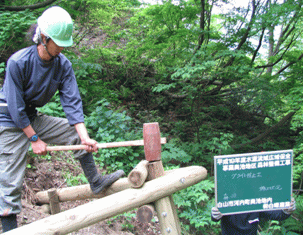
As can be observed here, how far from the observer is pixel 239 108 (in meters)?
7.91

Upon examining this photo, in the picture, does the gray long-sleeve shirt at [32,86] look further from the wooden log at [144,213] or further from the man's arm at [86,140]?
the wooden log at [144,213]

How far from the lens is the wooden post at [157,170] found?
237cm

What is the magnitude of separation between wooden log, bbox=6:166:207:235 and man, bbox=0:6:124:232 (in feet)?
1.44

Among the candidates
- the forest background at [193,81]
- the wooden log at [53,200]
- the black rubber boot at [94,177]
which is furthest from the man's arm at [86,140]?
the forest background at [193,81]

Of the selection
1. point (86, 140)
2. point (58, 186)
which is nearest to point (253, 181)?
point (86, 140)

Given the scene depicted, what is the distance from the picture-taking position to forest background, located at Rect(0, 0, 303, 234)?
4.69m

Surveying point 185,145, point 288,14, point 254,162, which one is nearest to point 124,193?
point 254,162

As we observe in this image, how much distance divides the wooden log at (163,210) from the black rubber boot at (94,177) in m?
0.53

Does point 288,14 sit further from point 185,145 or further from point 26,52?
point 26,52

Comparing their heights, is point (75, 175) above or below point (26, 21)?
below

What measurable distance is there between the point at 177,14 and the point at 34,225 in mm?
4944

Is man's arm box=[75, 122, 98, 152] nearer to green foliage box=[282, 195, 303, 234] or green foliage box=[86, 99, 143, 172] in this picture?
green foliage box=[86, 99, 143, 172]

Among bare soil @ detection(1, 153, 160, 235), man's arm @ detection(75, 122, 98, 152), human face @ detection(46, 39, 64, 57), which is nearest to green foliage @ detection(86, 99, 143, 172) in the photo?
bare soil @ detection(1, 153, 160, 235)

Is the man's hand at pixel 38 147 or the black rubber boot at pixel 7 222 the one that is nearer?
the black rubber boot at pixel 7 222
